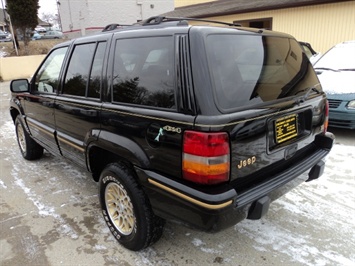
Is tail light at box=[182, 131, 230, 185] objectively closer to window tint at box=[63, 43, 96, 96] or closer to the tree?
window tint at box=[63, 43, 96, 96]

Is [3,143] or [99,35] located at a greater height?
[99,35]

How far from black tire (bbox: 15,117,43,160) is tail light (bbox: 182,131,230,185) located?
3.45 m

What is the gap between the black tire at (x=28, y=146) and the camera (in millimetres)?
4570

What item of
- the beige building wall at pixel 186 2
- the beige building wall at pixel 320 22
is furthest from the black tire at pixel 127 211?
the beige building wall at pixel 186 2

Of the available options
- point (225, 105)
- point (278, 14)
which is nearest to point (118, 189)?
point (225, 105)

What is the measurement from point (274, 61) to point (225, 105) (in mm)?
852

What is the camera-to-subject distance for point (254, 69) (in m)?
2.31

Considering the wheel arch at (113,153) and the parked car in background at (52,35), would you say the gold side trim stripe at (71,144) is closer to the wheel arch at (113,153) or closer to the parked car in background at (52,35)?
the wheel arch at (113,153)

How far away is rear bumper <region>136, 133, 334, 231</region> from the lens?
1898 millimetres

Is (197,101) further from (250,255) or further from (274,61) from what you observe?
(250,255)

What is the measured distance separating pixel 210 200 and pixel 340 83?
15.2 ft

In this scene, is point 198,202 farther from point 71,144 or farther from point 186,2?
point 186,2

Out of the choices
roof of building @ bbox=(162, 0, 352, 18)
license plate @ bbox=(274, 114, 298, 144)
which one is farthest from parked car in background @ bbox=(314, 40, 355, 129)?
roof of building @ bbox=(162, 0, 352, 18)

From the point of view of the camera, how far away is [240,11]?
14.1 metres
